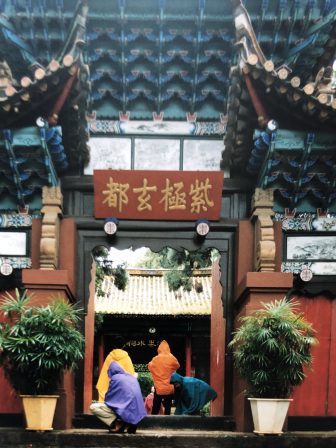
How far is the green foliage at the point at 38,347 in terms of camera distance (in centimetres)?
686

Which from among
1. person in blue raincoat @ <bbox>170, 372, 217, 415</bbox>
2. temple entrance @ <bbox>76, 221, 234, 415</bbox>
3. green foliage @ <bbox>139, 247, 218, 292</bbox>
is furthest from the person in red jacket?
green foliage @ <bbox>139, 247, 218, 292</bbox>

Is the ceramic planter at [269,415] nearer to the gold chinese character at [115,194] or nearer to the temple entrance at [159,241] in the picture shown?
the temple entrance at [159,241]

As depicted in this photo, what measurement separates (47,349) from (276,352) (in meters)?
2.27

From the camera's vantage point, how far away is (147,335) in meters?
19.5

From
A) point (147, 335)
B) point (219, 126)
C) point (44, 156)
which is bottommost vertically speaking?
point (147, 335)

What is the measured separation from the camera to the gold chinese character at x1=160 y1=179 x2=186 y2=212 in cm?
828

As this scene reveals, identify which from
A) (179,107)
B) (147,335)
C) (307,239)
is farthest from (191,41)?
(147,335)

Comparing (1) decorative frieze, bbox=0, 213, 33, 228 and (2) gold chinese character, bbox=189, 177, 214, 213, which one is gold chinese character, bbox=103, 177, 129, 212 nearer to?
(2) gold chinese character, bbox=189, 177, 214, 213

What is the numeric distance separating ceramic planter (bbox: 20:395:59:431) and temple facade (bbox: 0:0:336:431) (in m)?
0.70

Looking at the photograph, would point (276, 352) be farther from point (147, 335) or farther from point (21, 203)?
point (147, 335)

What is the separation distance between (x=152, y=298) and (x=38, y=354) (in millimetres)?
12053

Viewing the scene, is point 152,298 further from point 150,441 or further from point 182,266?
point 150,441

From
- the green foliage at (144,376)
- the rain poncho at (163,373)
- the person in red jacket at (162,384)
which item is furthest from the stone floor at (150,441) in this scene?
the green foliage at (144,376)

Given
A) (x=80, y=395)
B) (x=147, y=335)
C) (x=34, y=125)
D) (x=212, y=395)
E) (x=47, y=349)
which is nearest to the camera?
(x=47, y=349)
